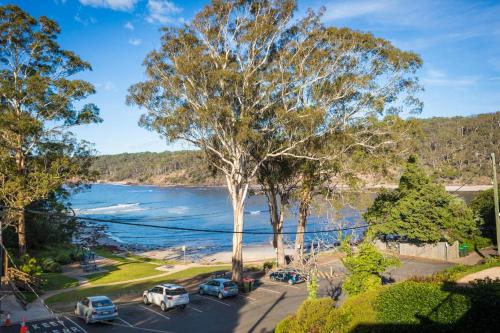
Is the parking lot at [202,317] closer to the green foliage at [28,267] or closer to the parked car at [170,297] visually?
the parked car at [170,297]

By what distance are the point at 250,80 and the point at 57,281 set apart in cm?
2132

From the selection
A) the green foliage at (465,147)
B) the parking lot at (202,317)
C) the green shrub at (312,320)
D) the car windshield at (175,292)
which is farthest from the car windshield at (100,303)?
the green foliage at (465,147)

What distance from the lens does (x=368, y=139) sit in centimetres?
3162

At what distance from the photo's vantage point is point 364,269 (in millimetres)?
18703

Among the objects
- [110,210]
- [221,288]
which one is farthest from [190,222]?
[221,288]

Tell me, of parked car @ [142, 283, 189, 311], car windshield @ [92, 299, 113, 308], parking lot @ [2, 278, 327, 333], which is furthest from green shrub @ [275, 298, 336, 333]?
car windshield @ [92, 299, 113, 308]

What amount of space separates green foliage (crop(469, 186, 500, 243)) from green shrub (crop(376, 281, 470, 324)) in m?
29.2

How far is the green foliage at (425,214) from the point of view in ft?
117

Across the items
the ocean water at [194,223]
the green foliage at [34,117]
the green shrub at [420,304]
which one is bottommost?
the ocean water at [194,223]

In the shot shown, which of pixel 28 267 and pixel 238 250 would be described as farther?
pixel 238 250

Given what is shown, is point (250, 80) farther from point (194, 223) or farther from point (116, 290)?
point (194, 223)

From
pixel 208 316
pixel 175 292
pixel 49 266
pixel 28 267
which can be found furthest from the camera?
pixel 49 266

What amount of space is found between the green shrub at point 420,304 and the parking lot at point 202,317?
6714 millimetres

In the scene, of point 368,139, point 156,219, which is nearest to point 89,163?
point 368,139
